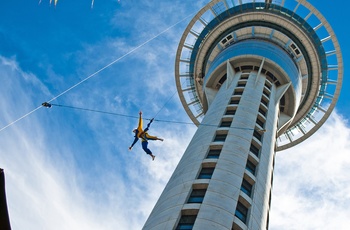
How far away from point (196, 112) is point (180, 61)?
751cm

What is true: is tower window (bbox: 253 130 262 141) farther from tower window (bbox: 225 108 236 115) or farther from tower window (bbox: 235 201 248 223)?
tower window (bbox: 235 201 248 223)

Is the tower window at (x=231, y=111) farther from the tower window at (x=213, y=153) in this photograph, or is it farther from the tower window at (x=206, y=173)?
the tower window at (x=206, y=173)

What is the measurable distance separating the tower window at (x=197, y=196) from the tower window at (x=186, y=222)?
1.52 meters

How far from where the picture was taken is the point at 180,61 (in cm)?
5762

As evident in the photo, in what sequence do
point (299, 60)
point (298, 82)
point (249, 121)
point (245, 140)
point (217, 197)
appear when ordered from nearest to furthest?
point (217, 197) < point (245, 140) < point (249, 121) < point (298, 82) < point (299, 60)

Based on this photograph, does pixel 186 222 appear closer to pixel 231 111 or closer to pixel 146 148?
pixel 146 148

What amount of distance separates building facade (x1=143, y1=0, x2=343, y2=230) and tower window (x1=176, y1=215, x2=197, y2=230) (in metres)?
0.07

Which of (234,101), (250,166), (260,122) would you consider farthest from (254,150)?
(234,101)

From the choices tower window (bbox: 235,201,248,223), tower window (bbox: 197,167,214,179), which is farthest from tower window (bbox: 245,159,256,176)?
tower window (bbox: 235,201,248,223)

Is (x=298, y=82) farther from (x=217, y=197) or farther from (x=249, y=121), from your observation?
(x=217, y=197)

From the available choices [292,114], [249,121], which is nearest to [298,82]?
[292,114]

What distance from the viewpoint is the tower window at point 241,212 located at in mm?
28219

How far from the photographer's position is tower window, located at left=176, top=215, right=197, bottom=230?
25.8 metres

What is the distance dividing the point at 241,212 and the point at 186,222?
4.42 m
